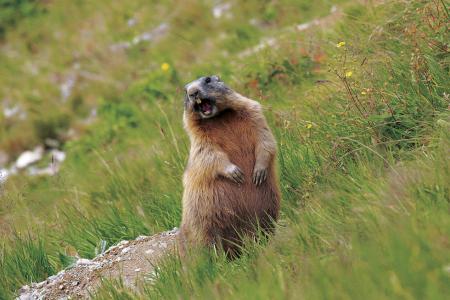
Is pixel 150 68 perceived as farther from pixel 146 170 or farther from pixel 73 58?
pixel 146 170

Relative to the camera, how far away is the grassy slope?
3.32m

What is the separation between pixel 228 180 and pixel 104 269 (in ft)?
4.05

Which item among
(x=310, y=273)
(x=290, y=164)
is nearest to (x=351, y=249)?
(x=310, y=273)

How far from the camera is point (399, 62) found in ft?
18.9

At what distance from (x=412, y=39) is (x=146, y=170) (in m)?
3.05

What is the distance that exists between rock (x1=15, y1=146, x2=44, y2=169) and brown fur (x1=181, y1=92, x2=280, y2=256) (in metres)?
7.67

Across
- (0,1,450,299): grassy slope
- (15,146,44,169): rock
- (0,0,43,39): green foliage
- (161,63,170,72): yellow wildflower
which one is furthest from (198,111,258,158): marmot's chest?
(0,0,43,39): green foliage

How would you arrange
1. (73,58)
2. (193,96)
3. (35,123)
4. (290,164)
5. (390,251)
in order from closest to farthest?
1. (390,251)
2. (193,96)
3. (290,164)
4. (35,123)
5. (73,58)

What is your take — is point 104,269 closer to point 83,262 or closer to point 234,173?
point 83,262

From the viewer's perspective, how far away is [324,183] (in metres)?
5.01

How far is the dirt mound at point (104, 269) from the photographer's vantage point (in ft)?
17.2

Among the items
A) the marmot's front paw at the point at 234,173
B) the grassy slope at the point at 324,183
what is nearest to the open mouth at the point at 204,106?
the marmot's front paw at the point at 234,173

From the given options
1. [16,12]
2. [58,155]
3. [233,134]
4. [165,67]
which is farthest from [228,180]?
[16,12]

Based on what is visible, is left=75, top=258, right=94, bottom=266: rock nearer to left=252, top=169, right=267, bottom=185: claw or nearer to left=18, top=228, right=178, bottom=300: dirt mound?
left=18, top=228, right=178, bottom=300: dirt mound
